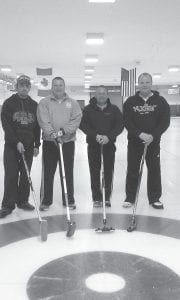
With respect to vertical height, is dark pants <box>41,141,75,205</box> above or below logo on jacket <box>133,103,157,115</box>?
below

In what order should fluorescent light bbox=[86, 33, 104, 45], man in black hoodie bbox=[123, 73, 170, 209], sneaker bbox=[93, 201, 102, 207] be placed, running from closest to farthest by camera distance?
1. man in black hoodie bbox=[123, 73, 170, 209]
2. sneaker bbox=[93, 201, 102, 207]
3. fluorescent light bbox=[86, 33, 104, 45]

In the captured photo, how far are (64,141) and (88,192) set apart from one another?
4.08 feet

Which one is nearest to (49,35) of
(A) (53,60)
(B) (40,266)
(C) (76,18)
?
(C) (76,18)

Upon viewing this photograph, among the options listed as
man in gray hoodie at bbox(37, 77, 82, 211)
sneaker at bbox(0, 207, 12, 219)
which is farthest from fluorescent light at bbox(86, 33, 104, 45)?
sneaker at bbox(0, 207, 12, 219)

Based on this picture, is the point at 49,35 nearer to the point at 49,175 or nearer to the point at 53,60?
the point at 53,60

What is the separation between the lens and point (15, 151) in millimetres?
3857

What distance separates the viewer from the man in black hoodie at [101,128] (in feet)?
13.1

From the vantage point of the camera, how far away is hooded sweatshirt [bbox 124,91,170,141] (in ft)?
13.0

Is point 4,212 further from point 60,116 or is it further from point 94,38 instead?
point 94,38

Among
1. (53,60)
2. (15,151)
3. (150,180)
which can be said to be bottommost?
(150,180)

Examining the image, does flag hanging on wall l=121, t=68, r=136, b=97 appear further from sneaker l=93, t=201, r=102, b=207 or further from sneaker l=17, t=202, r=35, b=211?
sneaker l=17, t=202, r=35, b=211

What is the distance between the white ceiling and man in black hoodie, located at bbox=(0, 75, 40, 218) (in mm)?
3957

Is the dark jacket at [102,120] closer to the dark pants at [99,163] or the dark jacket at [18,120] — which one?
the dark pants at [99,163]

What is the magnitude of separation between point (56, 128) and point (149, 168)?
1213mm
